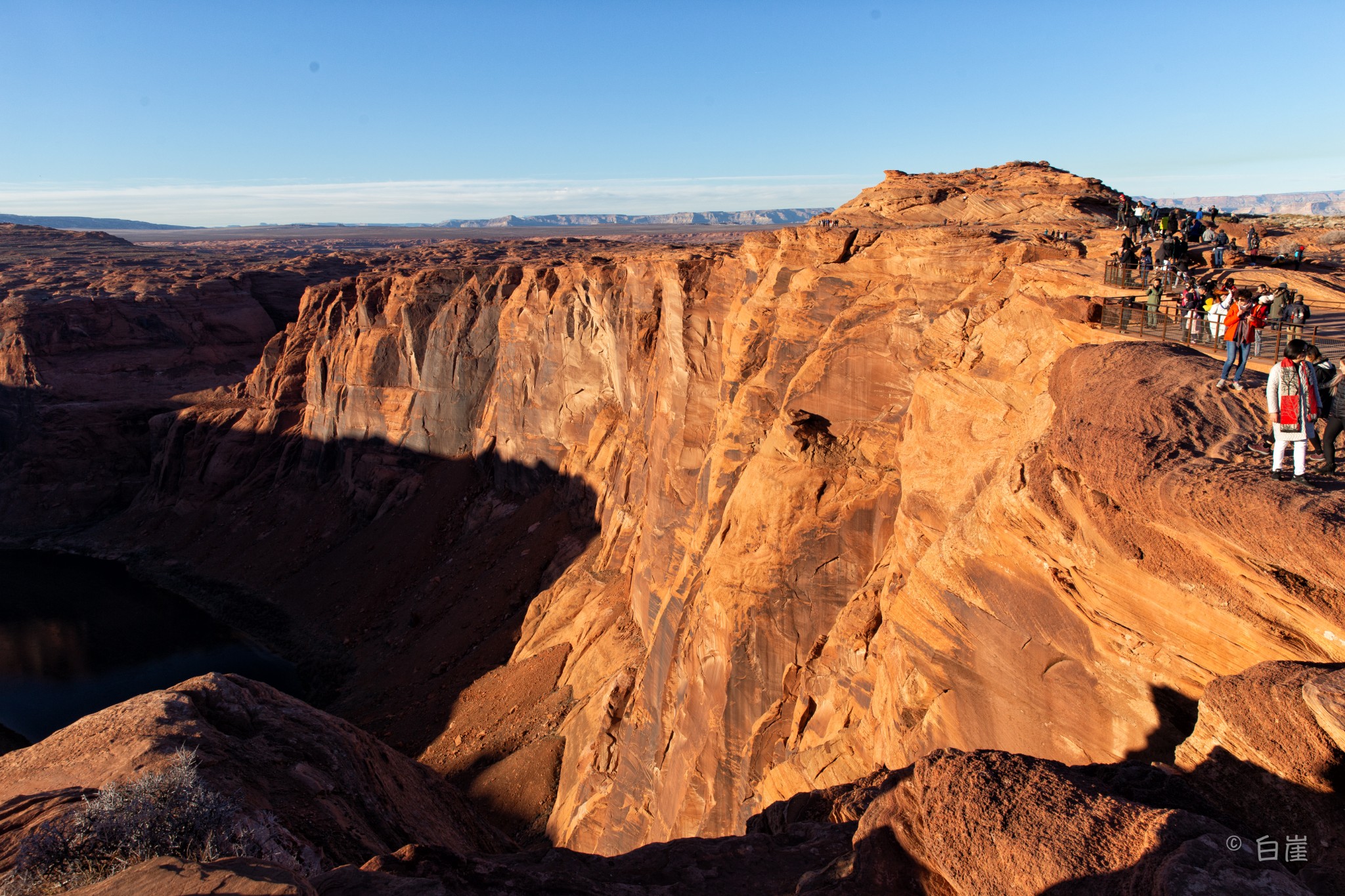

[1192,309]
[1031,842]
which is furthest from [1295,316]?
[1031,842]

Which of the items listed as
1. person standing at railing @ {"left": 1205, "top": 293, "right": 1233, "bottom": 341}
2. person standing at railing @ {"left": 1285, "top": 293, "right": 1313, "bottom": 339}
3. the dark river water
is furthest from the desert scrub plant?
the dark river water

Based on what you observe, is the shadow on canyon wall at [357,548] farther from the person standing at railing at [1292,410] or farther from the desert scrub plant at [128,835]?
the person standing at railing at [1292,410]

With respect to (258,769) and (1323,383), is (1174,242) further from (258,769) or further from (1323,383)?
(258,769)

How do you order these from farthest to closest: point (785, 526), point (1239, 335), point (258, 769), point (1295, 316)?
point (785, 526), point (258, 769), point (1295, 316), point (1239, 335)

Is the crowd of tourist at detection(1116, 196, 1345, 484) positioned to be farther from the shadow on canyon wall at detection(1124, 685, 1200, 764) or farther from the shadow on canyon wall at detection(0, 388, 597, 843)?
the shadow on canyon wall at detection(0, 388, 597, 843)

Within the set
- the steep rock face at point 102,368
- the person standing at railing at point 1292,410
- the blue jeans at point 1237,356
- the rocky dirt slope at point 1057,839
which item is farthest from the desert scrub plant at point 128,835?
the steep rock face at point 102,368

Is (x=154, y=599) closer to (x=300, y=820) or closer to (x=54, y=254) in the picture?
(x=300, y=820)

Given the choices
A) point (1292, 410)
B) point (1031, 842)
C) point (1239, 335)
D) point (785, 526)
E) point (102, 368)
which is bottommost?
point (102, 368)
